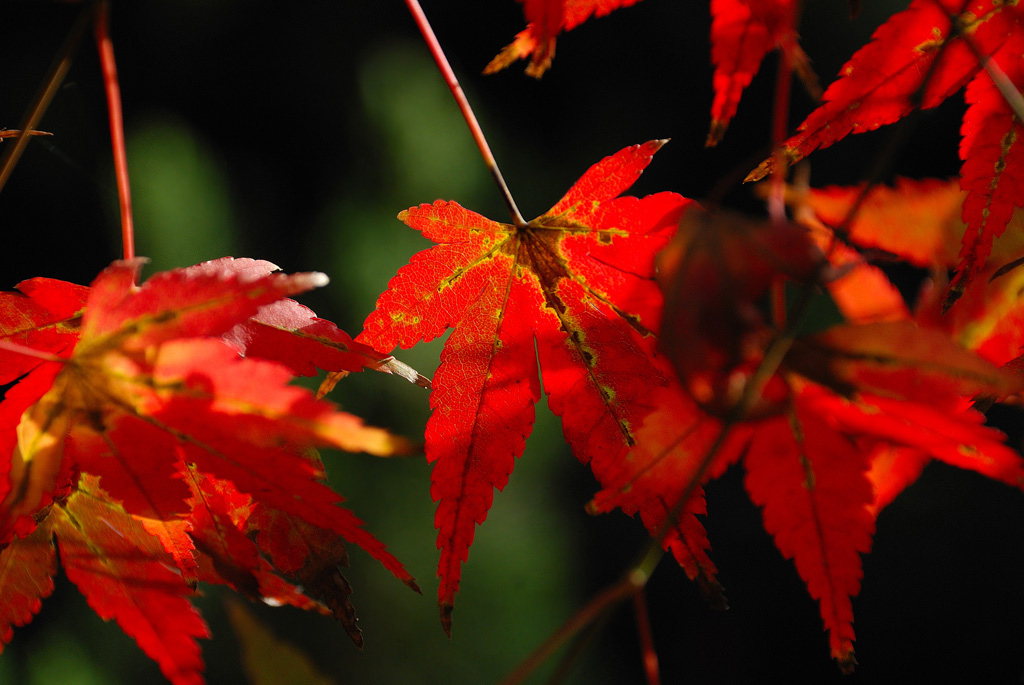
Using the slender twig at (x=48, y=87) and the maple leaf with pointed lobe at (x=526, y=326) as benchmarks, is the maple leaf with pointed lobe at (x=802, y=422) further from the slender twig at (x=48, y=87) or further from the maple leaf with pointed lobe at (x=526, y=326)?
the slender twig at (x=48, y=87)

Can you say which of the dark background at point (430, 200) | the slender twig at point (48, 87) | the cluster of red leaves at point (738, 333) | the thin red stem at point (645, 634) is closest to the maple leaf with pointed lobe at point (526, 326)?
the cluster of red leaves at point (738, 333)

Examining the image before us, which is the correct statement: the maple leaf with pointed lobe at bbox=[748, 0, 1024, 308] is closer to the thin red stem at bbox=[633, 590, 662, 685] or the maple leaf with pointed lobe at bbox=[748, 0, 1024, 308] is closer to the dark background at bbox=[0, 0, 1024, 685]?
the thin red stem at bbox=[633, 590, 662, 685]

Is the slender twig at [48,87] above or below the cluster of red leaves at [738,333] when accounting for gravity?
above

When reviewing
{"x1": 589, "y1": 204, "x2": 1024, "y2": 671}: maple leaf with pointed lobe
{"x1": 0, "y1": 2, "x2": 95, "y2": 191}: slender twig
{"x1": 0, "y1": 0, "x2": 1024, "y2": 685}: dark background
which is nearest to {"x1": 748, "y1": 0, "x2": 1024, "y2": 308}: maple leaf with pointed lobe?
{"x1": 589, "y1": 204, "x2": 1024, "y2": 671}: maple leaf with pointed lobe

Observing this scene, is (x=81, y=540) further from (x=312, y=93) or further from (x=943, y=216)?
(x=312, y=93)

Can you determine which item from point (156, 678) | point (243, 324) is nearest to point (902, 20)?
point (243, 324)

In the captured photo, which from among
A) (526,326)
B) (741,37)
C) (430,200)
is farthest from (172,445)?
(430,200)

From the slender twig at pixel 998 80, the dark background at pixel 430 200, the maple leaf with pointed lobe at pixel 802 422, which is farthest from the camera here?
the dark background at pixel 430 200
